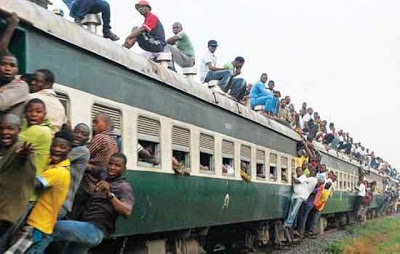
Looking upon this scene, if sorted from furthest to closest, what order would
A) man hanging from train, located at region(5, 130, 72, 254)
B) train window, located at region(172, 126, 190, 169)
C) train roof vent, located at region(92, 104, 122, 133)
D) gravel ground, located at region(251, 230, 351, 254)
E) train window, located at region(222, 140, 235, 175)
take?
gravel ground, located at region(251, 230, 351, 254) → train window, located at region(222, 140, 235, 175) → train window, located at region(172, 126, 190, 169) → train roof vent, located at region(92, 104, 122, 133) → man hanging from train, located at region(5, 130, 72, 254)

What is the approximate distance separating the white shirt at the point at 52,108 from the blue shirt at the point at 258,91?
11.3 metres

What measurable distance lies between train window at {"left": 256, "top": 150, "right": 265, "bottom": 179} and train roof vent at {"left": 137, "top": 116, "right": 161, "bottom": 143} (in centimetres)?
547

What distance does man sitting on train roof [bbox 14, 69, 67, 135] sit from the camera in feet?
18.4

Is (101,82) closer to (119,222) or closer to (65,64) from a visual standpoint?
(65,64)

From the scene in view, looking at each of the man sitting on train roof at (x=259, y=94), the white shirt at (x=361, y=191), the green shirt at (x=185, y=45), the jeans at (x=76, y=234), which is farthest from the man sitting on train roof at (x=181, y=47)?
the white shirt at (x=361, y=191)

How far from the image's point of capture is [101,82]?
718 centimetres

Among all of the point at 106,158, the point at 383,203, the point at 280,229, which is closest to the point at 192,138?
the point at 106,158

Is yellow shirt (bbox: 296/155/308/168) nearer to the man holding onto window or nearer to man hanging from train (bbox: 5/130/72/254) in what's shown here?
the man holding onto window

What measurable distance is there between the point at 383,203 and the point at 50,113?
37408 millimetres

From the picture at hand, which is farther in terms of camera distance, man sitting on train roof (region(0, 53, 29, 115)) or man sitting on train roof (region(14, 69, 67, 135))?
man sitting on train roof (region(14, 69, 67, 135))

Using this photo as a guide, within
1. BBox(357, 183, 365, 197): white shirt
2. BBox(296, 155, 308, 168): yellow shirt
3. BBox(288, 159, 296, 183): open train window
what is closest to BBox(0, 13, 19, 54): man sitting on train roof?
BBox(288, 159, 296, 183): open train window

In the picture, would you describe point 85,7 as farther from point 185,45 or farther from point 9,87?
point 185,45

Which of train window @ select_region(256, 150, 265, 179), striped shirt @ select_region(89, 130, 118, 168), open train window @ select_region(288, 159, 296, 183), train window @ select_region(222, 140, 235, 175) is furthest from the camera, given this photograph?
open train window @ select_region(288, 159, 296, 183)

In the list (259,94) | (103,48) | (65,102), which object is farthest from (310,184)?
(65,102)
